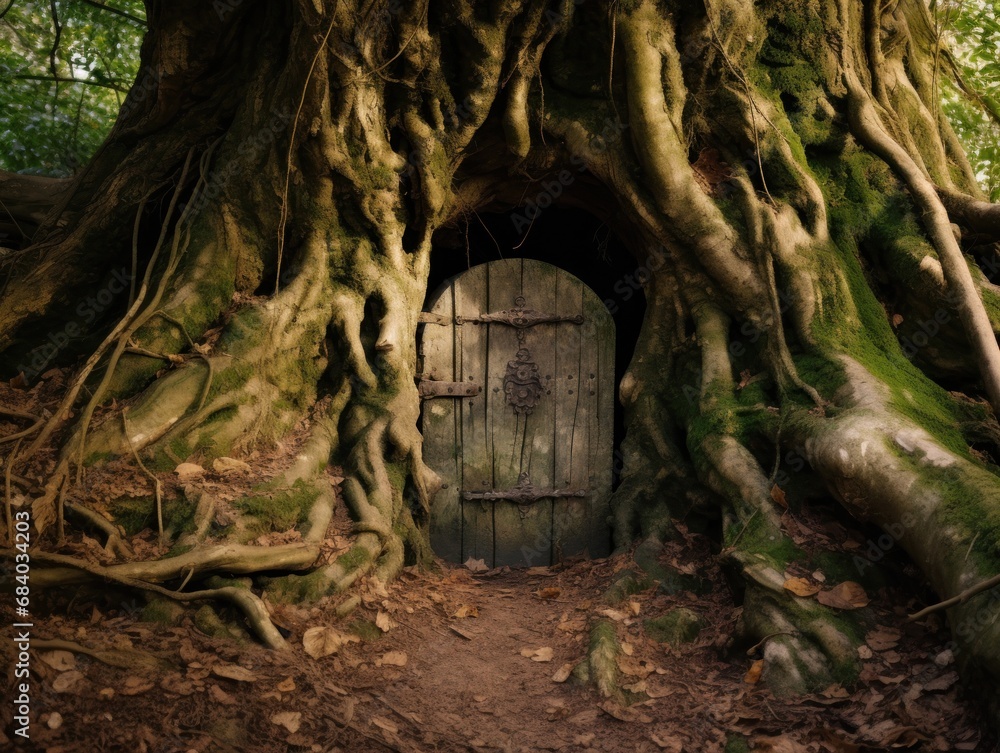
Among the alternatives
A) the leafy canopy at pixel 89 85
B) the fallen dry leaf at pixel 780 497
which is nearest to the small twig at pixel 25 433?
the fallen dry leaf at pixel 780 497

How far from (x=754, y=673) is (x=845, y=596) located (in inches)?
23.5

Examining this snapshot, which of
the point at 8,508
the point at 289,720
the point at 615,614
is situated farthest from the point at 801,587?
the point at 8,508

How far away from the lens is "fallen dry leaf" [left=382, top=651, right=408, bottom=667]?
12.5 ft

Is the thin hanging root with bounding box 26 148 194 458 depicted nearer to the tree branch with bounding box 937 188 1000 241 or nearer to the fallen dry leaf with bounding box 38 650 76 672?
the fallen dry leaf with bounding box 38 650 76 672

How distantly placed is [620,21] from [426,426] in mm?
3071

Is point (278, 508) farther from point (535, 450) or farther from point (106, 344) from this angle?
point (535, 450)

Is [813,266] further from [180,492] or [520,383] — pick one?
[180,492]

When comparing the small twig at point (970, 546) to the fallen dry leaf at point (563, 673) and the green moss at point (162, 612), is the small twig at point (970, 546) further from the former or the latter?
the green moss at point (162, 612)

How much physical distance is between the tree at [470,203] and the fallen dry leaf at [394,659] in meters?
0.45

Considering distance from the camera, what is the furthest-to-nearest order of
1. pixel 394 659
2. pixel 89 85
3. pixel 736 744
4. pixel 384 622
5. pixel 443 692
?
pixel 89 85, pixel 384 622, pixel 394 659, pixel 443 692, pixel 736 744

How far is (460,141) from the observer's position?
5312mm

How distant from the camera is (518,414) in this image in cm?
607

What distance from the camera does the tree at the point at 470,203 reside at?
434cm

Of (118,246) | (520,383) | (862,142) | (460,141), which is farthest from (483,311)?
(862,142)
